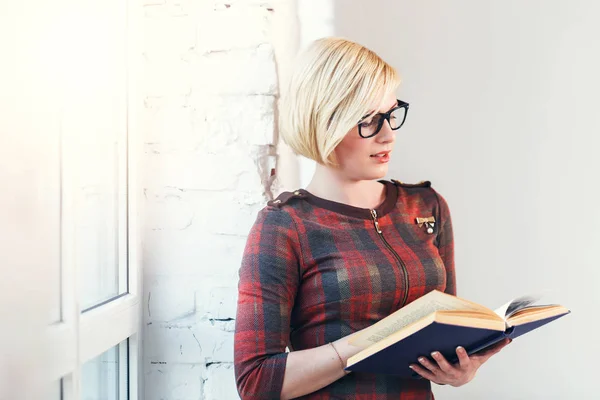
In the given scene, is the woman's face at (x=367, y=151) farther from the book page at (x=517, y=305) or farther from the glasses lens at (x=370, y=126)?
the book page at (x=517, y=305)

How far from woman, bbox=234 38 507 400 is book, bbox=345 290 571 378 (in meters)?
0.14

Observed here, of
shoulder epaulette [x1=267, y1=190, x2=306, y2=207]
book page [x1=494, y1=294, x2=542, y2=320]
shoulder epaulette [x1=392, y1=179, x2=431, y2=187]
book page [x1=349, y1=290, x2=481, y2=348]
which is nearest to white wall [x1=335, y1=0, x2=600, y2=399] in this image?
shoulder epaulette [x1=392, y1=179, x2=431, y2=187]

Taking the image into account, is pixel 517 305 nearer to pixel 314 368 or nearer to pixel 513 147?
pixel 314 368

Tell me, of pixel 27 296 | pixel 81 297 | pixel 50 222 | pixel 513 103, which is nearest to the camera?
pixel 27 296

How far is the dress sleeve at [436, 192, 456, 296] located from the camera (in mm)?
1353

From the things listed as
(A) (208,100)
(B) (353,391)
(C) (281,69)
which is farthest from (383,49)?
(B) (353,391)

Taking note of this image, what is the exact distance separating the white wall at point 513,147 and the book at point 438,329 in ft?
1.57

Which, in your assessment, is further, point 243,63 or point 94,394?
point 243,63

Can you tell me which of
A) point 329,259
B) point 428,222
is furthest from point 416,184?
point 329,259

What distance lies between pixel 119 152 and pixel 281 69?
433mm

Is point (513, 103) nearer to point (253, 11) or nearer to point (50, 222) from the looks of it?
point (253, 11)

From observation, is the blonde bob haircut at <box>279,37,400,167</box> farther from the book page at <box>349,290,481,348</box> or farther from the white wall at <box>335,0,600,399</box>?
the book page at <box>349,290,481,348</box>

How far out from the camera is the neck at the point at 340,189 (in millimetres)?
1273

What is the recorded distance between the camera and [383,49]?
58.1 inches
